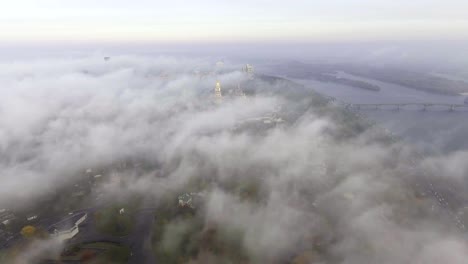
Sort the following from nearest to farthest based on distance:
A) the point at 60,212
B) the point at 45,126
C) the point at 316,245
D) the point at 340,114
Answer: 1. the point at 316,245
2. the point at 60,212
3. the point at 45,126
4. the point at 340,114

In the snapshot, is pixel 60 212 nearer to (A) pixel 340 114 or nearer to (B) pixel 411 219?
(B) pixel 411 219

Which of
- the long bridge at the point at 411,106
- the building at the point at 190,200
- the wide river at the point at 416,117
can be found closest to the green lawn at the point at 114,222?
the building at the point at 190,200

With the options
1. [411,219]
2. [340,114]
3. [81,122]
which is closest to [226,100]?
[340,114]

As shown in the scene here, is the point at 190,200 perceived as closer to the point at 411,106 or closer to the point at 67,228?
the point at 67,228

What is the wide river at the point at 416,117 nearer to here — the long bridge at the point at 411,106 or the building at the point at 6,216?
the long bridge at the point at 411,106

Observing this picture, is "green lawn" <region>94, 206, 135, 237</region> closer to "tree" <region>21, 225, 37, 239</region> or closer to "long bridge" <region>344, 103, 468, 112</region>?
"tree" <region>21, 225, 37, 239</region>

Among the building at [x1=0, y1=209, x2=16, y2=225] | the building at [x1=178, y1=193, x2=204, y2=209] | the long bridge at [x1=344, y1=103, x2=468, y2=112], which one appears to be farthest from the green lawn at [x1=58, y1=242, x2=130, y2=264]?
the long bridge at [x1=344, y1=103, x2=468, y2=112]

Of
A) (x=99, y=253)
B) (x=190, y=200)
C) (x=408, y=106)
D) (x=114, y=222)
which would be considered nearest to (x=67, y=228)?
(x=114, y=222)

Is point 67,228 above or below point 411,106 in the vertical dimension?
above
